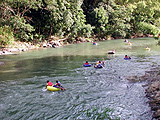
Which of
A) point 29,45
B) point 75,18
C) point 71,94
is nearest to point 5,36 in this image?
point 29,45

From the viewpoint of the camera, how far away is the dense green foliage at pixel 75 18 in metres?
27.4

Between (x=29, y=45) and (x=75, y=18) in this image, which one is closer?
(x=29, y=45)

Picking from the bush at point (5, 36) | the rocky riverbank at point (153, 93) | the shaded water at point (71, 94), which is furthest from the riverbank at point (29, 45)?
the rocky riverbank at point (153, 93)

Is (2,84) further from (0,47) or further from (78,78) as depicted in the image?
(0,47)

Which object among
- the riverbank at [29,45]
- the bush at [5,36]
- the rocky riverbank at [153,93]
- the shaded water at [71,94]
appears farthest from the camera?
the riverbank at [29,45]

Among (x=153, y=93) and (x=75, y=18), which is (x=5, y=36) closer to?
(x=75, y=18)

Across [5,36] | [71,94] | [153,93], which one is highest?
[5,36]

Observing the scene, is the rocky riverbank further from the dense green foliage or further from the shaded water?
the dense green foliage

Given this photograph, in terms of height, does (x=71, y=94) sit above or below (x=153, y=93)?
below

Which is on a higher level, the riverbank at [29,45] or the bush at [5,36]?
the bush at [5,36]

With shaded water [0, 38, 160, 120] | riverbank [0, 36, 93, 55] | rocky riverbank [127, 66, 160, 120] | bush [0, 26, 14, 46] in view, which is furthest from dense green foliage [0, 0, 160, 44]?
shaded water [0, 38, 160, 120]

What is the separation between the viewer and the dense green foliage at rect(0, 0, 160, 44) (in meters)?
27.4

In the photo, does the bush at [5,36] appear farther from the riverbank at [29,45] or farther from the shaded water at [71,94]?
the shaded water at [71,94]

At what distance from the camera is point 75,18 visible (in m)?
34.8
